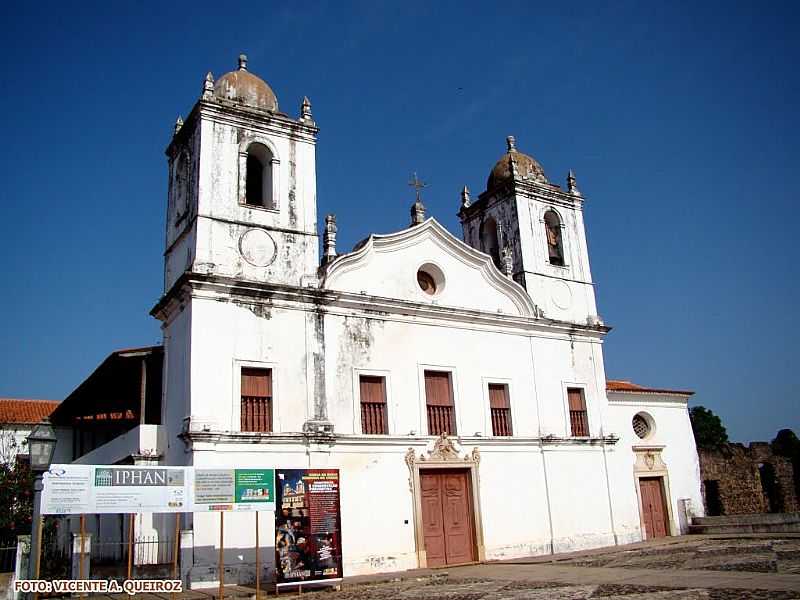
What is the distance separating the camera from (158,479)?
13711 millimetres

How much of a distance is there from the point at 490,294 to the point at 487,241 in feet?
13.6

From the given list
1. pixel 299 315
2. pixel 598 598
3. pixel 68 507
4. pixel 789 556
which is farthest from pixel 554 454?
pixel 68 507

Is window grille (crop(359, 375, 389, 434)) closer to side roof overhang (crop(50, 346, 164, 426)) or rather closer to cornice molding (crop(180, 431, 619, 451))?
cornice molding (crop(180, 431, 619, 451))

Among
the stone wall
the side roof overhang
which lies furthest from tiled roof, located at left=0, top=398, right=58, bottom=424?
the stone wall

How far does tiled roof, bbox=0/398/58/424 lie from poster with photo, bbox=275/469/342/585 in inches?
929

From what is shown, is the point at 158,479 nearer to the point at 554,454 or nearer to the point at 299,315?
the point at 299,315

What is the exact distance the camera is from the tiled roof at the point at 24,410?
3425cm

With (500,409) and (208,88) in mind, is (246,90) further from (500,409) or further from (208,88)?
(500,409)

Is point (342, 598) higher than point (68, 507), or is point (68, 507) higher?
point (68, 507)

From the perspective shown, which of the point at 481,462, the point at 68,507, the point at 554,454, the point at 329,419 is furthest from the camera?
the point at 554,454

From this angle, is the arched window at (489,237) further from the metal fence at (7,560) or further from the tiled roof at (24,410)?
the tiled roof at (24,410)

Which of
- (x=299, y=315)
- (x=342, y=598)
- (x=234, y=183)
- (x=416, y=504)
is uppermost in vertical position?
(x=234, y=183)

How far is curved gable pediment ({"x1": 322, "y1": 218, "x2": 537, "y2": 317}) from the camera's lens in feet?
66.7

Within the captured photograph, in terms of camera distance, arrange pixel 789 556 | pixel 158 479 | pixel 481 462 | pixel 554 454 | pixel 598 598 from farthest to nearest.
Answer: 1. pixel 554 454
2. pixel 481 462
3. pixel 789 556
4. pixel 158 479
5. pixel 598 598
